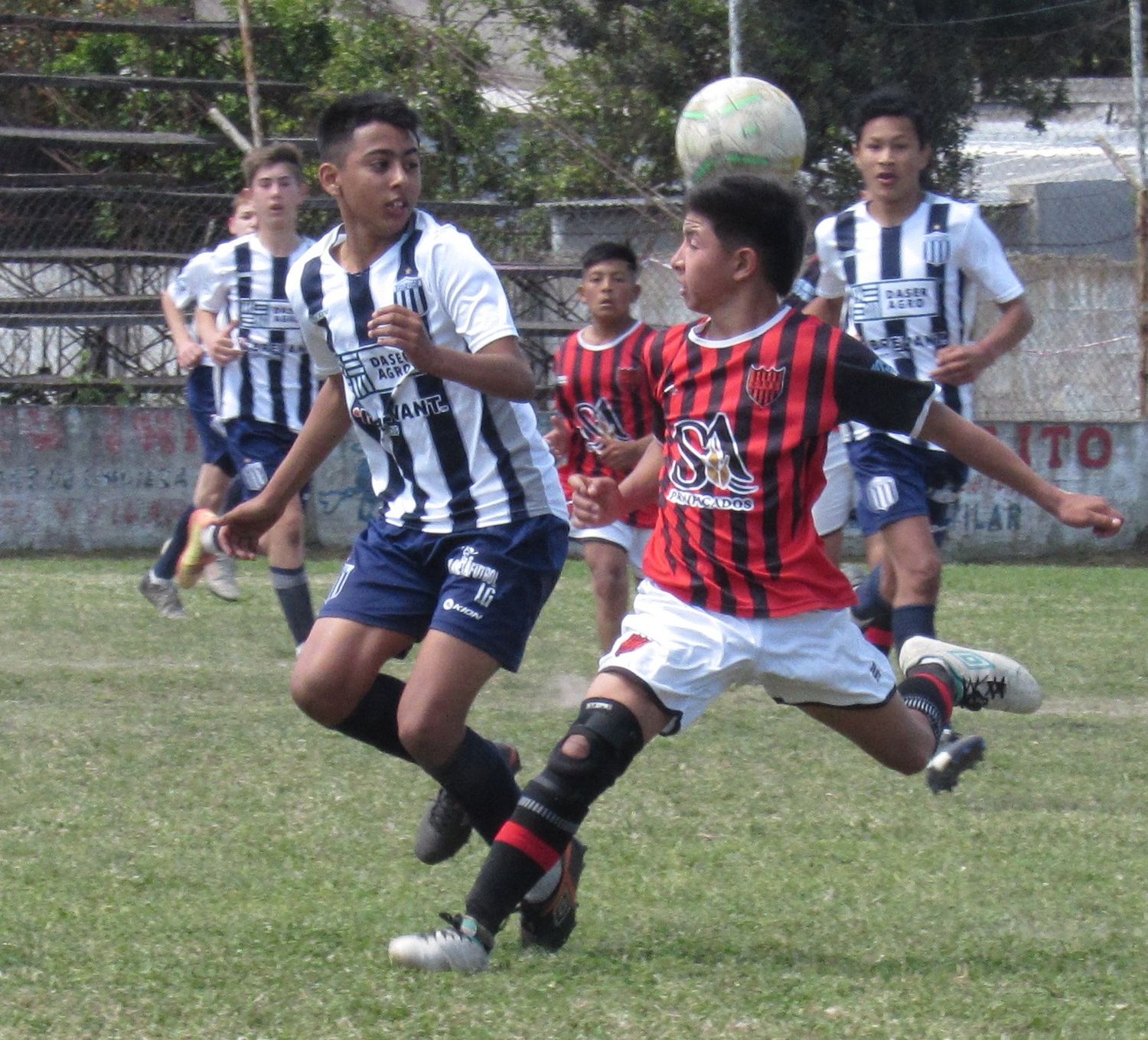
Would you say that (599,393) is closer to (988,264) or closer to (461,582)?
(988,264)

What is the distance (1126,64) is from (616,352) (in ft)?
61.3

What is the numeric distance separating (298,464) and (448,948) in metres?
1.46

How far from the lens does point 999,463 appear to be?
13.2 feet

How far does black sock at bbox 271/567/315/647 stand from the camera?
7.82 meters

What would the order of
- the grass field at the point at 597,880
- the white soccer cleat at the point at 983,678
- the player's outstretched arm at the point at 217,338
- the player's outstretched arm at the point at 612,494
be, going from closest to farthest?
1. the grass field at the point at 597,880
2. the player's outstretched arm at the point at 612,494
3. the white soccer cleat at the point at 983,678
4. the player's outstretched arm at the point at 217,338

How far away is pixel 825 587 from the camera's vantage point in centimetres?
392

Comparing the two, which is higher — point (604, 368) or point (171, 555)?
point (604, 368)

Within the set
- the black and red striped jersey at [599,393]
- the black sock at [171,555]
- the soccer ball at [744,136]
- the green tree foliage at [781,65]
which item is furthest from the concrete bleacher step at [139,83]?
the soccer ball at [744,136]

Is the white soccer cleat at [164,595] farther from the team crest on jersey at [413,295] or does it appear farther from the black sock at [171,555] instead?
the team crest on jersey at [413,295]

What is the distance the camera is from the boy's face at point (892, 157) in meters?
6.12

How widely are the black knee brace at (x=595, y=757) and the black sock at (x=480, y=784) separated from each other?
1.56ft

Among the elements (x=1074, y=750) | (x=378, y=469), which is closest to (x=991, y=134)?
(x=1074, y=750)

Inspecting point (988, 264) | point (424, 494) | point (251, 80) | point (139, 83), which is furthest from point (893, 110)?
point (139, 83)

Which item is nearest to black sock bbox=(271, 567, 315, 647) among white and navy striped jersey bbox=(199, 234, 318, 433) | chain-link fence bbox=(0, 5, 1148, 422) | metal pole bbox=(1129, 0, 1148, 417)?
white and navy striped jersey bbox=(199, 234, 318, 433)
